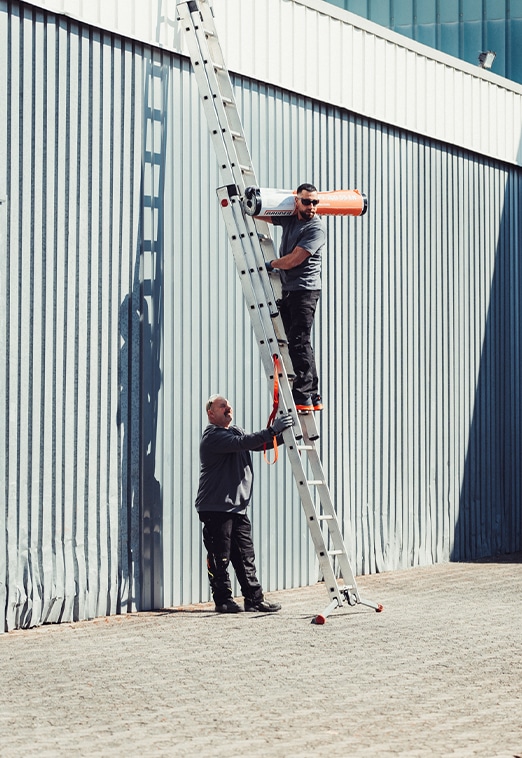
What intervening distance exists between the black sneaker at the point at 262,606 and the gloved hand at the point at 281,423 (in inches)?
60.6

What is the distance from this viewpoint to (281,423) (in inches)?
435

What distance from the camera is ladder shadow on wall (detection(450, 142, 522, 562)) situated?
16641 millimetres

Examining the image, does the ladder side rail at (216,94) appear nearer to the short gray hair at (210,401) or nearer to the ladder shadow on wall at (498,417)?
the short gray hair at (210,401)

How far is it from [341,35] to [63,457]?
6.08 m

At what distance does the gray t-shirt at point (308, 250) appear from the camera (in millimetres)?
11250

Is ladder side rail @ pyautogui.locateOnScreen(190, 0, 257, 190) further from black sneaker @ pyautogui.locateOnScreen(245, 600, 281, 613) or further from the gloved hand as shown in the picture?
black sneaker @ pyautogui.locateOnScreen(245, 600, 281, 613)

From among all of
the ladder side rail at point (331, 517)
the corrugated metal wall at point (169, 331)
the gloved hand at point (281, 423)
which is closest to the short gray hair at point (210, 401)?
the corrugated metal wall at point (169, 331)

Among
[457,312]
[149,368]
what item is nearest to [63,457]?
[149,368]

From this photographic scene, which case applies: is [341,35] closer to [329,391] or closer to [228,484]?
[329,391]

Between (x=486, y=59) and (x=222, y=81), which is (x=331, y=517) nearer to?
(x=222, y=81)

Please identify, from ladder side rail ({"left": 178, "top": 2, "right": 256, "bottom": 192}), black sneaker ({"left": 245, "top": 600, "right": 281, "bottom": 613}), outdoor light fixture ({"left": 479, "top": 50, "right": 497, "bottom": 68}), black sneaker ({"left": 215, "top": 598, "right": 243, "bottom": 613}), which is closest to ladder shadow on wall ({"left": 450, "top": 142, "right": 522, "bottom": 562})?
outdoor light fixture ({"left": 479, "top": 50, "right": 497, "bottom": 68})

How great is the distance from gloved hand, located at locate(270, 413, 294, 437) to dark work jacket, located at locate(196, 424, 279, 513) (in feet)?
0.99

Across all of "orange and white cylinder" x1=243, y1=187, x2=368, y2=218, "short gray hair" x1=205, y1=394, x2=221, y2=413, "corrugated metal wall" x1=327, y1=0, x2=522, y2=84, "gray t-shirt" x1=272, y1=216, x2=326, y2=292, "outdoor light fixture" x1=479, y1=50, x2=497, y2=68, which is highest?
"corrugated metal wall" x1=327, y1=0, x2=522, y2=84

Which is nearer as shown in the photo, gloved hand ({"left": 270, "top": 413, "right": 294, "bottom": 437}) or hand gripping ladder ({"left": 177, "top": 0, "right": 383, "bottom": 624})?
gloved hand ({"left": 270, "top": 413, "right": 294, "bottom": 437})
